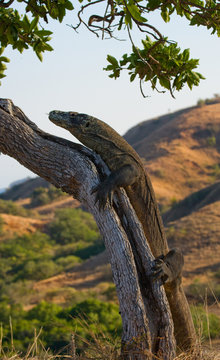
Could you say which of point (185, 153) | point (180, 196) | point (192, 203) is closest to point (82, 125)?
point (192, 203)

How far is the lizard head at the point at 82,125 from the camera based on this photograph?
349 centimetres

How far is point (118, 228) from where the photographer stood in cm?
298

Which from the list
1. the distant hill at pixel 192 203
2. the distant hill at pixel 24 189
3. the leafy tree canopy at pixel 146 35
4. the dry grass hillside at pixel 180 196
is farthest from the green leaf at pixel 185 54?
the distant hill at pixel 24 189

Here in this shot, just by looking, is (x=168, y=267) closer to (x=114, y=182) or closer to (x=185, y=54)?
(x=114, y=182)

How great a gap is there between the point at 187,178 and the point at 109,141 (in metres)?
29.9

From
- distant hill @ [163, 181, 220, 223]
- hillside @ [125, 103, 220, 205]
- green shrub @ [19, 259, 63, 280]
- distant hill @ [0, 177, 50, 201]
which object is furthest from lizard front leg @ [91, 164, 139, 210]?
distant hill @ [0, 177, 50, 201]

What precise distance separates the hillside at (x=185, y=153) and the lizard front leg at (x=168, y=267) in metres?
24.6

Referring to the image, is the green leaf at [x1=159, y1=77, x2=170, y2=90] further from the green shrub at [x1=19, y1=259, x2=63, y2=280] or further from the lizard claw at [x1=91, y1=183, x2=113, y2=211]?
the green shrub at [x1=19, y1=259, x2=63, y2=280]

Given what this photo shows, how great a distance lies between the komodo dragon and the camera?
3.26 m

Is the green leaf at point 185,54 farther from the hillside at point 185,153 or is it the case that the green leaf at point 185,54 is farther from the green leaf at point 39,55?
the hillside at point 185,153

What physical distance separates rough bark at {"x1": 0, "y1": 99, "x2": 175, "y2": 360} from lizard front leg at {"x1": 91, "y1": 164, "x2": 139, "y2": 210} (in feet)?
0.25

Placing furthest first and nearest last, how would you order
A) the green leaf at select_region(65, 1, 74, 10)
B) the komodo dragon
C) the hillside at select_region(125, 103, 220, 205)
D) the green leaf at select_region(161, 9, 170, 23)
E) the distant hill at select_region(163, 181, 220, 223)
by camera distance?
the hillside at select_region(125, 103, 220, 205)
the distant hill at select_region(163, 181, 220, 223)
the green leaf at select_region(161, 9, 170, 23)
the green leaf at select_region(65, 1, 74, 10)
the komodo dragon

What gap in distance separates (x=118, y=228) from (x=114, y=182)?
0.32 meters

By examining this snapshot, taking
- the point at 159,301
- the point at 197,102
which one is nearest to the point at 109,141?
the point at 159,301
